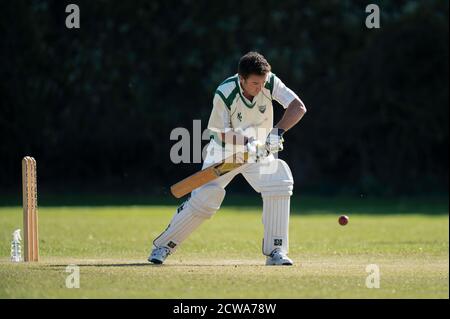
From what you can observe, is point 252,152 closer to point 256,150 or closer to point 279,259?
point 256,150

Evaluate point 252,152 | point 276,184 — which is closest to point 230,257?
point 276,184

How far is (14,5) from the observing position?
21.5 meters

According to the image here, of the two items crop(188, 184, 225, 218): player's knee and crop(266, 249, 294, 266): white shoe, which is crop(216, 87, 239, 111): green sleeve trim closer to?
crop(188, 184, 225, 218): player's knee

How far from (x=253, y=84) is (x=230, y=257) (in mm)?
2050

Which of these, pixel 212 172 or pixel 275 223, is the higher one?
pixel 212 172

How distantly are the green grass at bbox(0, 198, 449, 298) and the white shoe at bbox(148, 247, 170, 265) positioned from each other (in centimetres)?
10

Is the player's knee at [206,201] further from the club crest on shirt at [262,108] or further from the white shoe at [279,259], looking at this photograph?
the club crest on shirt at [262,108]

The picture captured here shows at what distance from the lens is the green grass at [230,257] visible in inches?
269

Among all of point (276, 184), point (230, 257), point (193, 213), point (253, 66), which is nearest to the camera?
point (253, 66)

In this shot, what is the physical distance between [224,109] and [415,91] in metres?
13.6

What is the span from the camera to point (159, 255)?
8.66 meters

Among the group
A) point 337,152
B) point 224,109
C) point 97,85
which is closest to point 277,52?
point 337,152

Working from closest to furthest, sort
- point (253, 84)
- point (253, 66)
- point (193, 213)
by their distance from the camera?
point (253, 66), point (253, 84), point (193, 213)

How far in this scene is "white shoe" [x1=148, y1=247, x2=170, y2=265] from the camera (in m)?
8.62
